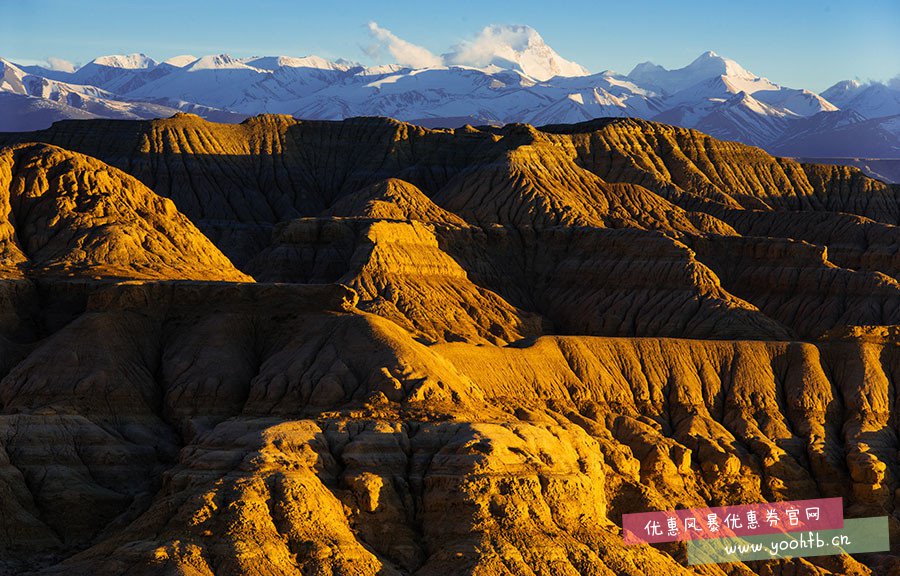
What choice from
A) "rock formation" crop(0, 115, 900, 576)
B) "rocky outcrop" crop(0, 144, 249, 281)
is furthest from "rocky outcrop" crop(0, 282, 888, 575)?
"rocky outcrop" crop(0, 144, 249, 281)

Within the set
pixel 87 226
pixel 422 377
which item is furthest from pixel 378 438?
pixel 87 226

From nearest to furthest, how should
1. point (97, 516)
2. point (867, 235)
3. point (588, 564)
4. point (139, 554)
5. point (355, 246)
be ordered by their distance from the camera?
1. point (139, 554)
2. point (588, 564)
3. point (97, 516)
4. point (355, 246)
5. point (867, 235)

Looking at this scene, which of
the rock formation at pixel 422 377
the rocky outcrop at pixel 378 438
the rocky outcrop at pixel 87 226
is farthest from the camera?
the rocky outcrop at pixel 87 226

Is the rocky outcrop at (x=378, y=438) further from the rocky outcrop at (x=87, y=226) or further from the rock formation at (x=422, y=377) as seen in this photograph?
the rocky outcrop at (x=87, y=226)

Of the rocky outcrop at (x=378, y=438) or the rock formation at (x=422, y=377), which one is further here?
the rock formation at (x=422, y=377)

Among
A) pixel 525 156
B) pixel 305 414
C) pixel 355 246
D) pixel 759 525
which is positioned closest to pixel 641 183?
pixel 525 156

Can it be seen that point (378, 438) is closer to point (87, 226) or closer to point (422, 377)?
point (422, 377)

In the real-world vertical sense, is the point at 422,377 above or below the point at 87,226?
below

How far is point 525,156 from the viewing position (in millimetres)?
182750

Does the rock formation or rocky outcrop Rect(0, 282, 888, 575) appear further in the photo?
the rock formation

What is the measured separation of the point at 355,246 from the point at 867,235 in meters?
59.1

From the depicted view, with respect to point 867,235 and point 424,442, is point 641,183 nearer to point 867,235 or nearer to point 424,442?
point 867,235

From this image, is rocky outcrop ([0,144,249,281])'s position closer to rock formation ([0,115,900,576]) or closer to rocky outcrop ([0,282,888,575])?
rock formation ([0,115,900,576])

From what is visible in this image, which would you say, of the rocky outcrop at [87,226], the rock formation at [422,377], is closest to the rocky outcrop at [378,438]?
the rock formation at [422,377]
